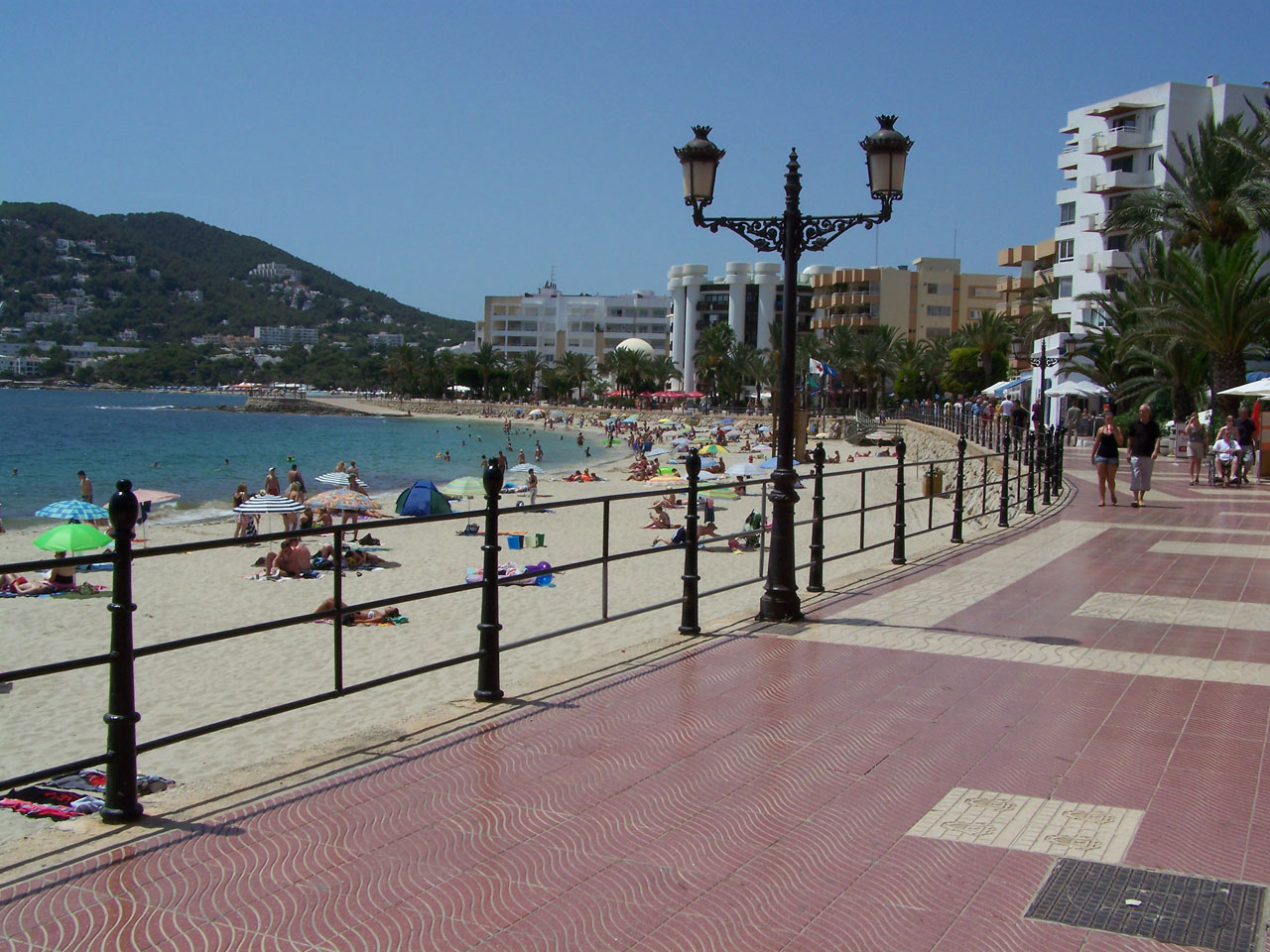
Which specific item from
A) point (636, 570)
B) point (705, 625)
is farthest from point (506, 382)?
point (705, 625)

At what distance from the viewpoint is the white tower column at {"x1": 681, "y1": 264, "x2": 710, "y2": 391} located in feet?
415

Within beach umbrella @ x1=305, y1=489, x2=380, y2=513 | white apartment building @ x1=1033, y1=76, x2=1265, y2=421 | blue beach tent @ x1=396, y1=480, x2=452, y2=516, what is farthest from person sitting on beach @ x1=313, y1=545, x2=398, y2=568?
white apartment building @ x1=1033, y1=76, x2=1265, y2=421

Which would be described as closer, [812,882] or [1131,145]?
[812,882]

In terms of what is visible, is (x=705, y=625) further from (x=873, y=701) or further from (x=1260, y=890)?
(x=1260, y=890)

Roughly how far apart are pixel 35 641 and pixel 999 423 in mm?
25678

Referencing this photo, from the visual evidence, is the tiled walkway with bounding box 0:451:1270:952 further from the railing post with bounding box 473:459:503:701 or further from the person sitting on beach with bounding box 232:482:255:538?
the person sitting on beach with bounding box 232:482:255:538

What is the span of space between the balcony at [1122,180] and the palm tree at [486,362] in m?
98.2

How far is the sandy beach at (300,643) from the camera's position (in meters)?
9.58

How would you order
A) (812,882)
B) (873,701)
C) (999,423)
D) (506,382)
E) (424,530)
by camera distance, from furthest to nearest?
(506,382)
(999,423)
(424,530)
(873,701)
(812,882)

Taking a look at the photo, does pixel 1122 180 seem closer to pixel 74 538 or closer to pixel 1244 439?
pixel 1244 439

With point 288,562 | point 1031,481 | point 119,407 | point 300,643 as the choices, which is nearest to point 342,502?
point 288,562

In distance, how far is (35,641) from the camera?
1489 cm

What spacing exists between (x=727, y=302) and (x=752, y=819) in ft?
404

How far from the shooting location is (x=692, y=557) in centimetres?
831
